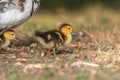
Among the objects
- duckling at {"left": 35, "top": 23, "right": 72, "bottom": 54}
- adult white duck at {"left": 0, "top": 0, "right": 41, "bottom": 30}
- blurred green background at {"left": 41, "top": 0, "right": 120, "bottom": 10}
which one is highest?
blurred green background at {"left": 41, "top": 0, "right": 120, "bottom": 10}

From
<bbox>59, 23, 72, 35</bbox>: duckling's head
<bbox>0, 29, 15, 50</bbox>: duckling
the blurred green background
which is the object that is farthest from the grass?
the blurred green background

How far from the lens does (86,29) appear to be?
10.3 metres

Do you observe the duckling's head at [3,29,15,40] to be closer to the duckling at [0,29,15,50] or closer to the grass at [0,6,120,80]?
the duckling at [0,29,15,50]

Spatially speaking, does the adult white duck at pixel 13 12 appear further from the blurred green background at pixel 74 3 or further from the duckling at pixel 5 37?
the blurred green background at pixel 74 3

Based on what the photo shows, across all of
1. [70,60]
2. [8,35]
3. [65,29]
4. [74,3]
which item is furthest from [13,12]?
[74,3]

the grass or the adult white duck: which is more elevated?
the adult white duck

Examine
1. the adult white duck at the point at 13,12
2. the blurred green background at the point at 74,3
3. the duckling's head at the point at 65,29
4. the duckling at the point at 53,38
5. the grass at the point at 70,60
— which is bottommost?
the grass at the point at 70,60

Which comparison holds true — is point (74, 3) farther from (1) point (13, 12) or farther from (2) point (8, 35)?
(2) point (8, 35)

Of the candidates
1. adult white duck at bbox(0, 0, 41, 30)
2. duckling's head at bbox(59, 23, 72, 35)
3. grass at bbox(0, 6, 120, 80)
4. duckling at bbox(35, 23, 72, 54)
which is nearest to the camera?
grass at bbox(0, 6, 120, 80)

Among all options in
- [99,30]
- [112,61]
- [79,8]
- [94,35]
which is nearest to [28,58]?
[112,61]

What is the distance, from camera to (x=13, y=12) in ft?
26.0

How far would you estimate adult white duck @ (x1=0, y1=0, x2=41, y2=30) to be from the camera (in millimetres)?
7887

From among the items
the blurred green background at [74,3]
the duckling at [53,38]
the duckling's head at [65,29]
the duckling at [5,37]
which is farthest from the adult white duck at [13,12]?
the blurred green background at [74,3]

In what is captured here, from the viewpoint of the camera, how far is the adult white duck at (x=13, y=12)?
789cm
